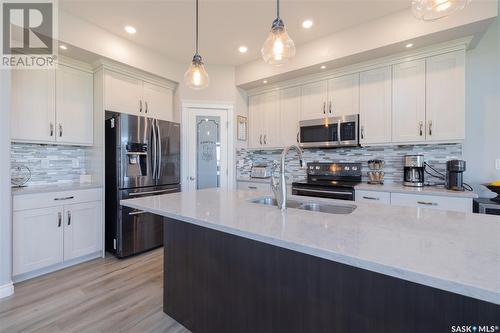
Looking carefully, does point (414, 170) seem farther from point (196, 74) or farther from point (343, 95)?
point (196, 74)

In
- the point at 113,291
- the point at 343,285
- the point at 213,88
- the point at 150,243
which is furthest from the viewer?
the point at 213,88

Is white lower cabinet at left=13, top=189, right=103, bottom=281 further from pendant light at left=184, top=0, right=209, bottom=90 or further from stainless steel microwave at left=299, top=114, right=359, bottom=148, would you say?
stainless steel microwave at left=299, top=114, right=359, bottom=148

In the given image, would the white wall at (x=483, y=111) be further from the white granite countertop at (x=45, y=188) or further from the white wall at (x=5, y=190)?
the white wall at (x=5, y=190)

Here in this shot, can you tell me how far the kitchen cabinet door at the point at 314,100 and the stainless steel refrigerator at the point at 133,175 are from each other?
203 centimetres

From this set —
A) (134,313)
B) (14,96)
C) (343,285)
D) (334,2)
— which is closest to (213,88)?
(334,2)

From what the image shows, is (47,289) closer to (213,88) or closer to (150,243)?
(150,243)

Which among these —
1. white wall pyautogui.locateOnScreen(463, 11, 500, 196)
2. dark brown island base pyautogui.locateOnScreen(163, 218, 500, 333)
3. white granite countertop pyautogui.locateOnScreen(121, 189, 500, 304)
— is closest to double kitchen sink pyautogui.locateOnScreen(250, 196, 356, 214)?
white granite countertop pyautogui.locateOnScreen(121, 189, 500, 304)

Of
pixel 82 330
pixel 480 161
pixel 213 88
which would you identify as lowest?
pixel 82 330

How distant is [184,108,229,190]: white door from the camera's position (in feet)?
12.4

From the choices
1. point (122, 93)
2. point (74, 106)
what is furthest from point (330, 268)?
point (74, 106)

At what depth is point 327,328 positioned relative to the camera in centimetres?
106

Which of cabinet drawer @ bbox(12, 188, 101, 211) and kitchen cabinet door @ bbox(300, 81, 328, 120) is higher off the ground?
kitchen cabinet door @ bbox(300, 81, 328, 120)

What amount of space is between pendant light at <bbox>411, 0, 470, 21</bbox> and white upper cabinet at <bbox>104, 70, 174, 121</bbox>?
127 inches

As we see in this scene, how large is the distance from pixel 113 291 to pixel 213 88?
306 centimetres
